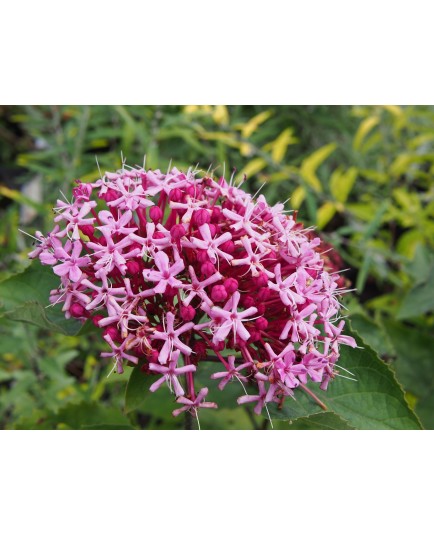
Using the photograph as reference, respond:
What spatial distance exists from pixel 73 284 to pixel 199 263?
0.15 m

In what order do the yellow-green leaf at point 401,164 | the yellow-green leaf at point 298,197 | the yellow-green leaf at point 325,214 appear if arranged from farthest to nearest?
the yellow-green leaf at point 401,164, the yellow-green leaf at point 298,197, the yellow-green leaf at point 325,214

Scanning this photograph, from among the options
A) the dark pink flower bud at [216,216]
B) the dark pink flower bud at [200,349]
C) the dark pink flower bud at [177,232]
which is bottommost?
the dark pink flower bud at [200,349]

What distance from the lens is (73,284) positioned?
0.72 m

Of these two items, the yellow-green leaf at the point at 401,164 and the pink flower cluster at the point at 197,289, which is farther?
the yellow-green leaf at the point at 401,164

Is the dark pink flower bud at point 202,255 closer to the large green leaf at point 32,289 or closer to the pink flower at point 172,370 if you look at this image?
the pink flower at point 172,370

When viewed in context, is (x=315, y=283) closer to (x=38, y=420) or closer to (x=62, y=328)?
(x=62, y=328)

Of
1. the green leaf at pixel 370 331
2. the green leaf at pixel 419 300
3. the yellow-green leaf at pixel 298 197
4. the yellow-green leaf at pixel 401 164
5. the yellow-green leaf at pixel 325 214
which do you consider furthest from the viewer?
the yellow-green leaf at pixel 401 164

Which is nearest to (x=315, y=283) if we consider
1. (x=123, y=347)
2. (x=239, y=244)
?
(x=239, y=244)

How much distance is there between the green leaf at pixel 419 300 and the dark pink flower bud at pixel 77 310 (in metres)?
0.71

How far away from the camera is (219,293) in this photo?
667mm

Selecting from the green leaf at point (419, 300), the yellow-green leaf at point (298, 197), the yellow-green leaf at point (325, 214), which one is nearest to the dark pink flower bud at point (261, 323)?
the green leaf at point (419, 300)

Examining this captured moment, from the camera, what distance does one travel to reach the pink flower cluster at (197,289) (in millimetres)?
666

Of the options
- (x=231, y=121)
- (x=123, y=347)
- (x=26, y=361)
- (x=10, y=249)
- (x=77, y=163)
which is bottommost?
(x=123, y=347)

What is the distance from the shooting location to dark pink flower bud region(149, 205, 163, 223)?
0.74m
